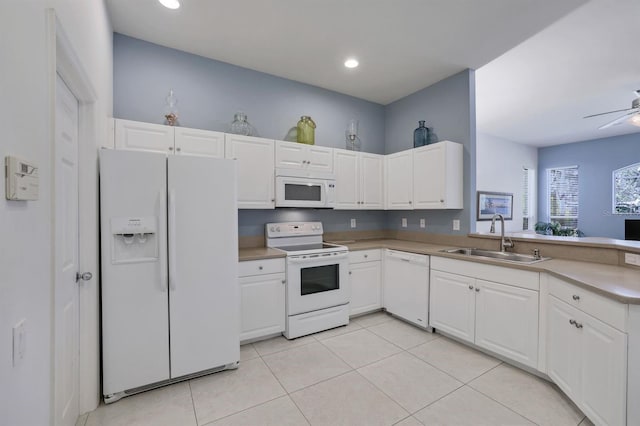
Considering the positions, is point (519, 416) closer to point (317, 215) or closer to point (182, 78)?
point (317, 215)

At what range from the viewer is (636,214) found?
5648 millimetres

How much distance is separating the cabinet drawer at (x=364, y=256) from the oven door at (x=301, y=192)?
0.66 metres

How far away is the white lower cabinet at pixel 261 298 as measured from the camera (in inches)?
103

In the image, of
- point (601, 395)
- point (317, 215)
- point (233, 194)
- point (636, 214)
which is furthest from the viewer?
Result: point (636, 214)

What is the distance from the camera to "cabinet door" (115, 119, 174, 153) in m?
2.38

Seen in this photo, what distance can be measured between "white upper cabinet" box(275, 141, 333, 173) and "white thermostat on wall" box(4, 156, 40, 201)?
227 centimetres

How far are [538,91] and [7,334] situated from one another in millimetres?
5432

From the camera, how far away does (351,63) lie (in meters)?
3.16

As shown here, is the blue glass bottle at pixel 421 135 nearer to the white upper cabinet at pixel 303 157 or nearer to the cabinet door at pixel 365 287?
the white upper cabinet at pixel 303 157

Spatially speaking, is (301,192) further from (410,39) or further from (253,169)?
(410,39)

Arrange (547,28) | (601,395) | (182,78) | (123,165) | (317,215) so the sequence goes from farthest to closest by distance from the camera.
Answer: (317,215) → (182,78) → (547,28) → (123,165) → (601,395)

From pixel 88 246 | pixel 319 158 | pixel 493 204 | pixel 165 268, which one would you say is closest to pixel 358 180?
pixel 319 158

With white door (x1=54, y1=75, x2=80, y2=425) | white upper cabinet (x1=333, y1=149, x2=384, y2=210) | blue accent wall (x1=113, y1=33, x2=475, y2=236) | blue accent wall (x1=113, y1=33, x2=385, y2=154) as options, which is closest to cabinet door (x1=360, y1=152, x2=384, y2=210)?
white upper cabinet (x1=333, y1=149, x2=384, y2=210)

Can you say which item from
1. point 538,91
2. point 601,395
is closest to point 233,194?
point 601,395
